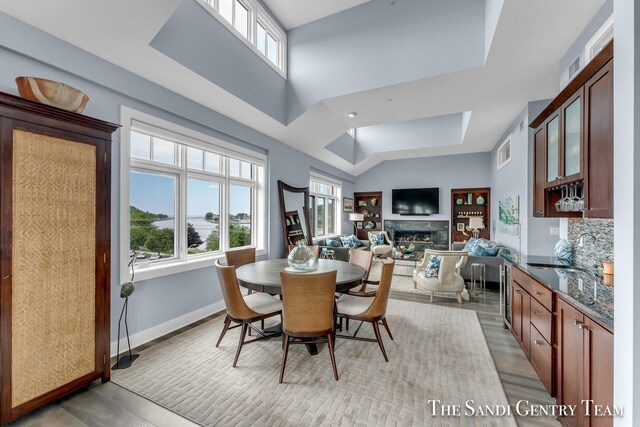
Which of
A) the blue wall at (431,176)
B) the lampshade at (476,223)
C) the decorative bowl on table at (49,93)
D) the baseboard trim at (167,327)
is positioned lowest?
the baseboard trim at (167,327)

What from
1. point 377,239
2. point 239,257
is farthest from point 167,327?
point 377,239

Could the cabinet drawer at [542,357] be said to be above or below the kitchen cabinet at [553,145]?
below

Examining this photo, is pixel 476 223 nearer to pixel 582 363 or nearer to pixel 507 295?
pixel 507 295

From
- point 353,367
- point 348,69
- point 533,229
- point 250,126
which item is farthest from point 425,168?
point 353,367

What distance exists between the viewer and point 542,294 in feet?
6.54

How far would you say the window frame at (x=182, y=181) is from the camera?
269 centimetres

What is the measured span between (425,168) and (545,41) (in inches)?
248

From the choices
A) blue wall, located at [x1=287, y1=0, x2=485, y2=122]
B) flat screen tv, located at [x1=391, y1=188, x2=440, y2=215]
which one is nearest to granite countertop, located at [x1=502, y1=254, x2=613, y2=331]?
blue wall, located at [x1=287, y1=0, x2=485, y2=122]

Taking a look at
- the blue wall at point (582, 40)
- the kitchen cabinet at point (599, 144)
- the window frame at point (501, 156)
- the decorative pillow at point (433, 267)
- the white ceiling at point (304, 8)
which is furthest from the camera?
the window frame at point (501, 156)

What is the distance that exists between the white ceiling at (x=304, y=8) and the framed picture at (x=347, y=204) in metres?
5.50

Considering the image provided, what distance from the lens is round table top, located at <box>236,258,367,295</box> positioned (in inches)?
91.7

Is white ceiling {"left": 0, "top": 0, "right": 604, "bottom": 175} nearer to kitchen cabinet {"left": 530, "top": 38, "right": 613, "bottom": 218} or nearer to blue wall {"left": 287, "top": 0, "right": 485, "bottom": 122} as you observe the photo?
blue wall {"left": 287, "top": 0, "right": 485, "bottom": 122}

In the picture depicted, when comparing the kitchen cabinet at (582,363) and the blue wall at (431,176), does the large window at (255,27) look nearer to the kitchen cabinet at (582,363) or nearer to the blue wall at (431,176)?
the kitchen cabinet at (582,363)

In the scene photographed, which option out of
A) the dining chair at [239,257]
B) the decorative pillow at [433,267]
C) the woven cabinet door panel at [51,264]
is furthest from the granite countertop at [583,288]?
the woven cabinet door panel at [51,264]
